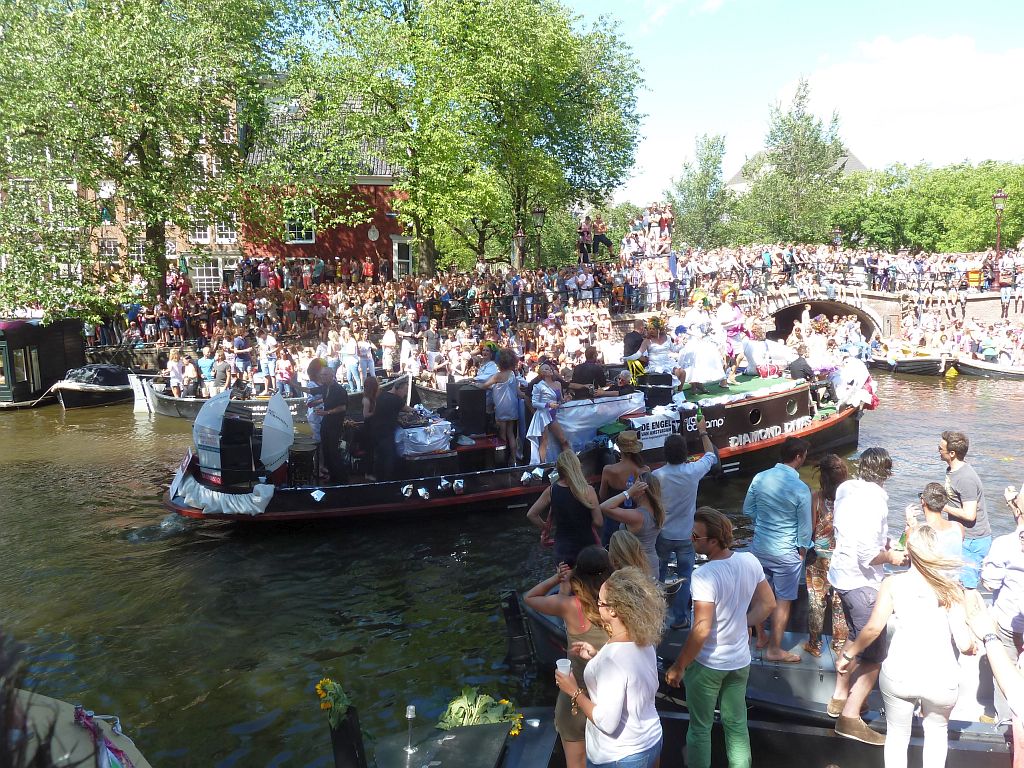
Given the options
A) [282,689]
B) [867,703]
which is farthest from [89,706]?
[867,703]

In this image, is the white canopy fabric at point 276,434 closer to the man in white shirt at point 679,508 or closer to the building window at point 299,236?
the man in white shirt at point 679,508

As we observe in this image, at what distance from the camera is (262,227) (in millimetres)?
28672

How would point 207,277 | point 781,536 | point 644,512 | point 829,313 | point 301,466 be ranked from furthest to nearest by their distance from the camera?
point 207,277, point 829,313, point 301,466, point 644,512, point 781,536

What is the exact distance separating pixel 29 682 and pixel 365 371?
47.5 feet

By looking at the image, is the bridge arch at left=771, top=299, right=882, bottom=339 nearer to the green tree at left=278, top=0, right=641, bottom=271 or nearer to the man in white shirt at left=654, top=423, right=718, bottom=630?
the green tree at left=278, top=0, right=641, bottom=271

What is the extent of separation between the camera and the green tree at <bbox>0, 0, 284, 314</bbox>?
22.6 meters

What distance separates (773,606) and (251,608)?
7190 mm

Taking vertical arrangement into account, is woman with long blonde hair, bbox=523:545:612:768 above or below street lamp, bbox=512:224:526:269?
below

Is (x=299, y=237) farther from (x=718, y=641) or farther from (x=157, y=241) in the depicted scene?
(x=718, y=641)

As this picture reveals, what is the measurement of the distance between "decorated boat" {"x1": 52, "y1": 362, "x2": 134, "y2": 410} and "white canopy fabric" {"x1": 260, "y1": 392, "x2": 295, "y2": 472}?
1611 centimetres

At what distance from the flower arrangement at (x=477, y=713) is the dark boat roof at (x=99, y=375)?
75.7 feet

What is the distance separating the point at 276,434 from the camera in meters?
11.4

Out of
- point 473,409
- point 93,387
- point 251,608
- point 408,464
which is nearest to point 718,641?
point 251,608

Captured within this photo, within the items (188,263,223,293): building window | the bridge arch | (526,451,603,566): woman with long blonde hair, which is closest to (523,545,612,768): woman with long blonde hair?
(526,451,603,566): woman with long blonde hair
